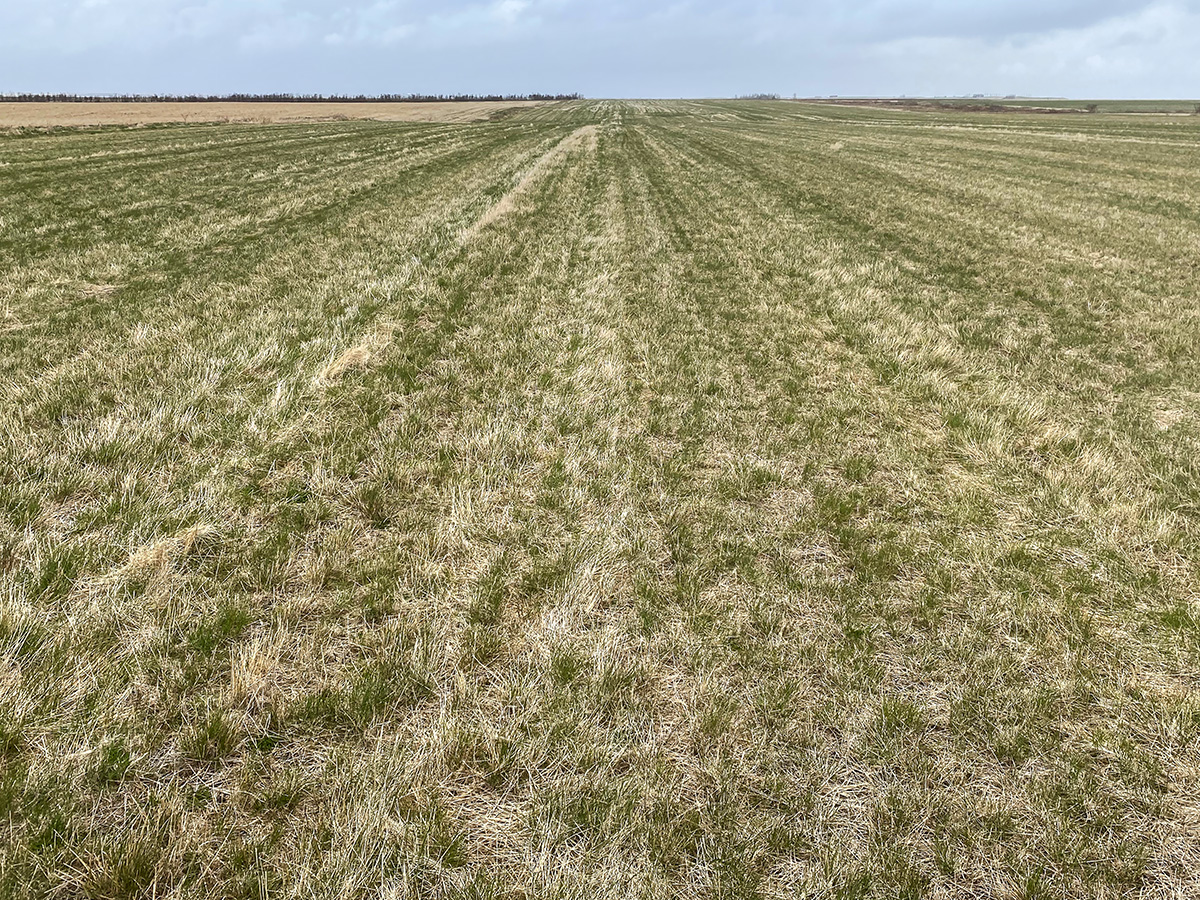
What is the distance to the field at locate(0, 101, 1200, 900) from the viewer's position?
2137 millimetres

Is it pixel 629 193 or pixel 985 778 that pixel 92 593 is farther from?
pixel 629 193

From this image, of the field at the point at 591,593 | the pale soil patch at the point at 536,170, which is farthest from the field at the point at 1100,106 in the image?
the field at the point at 591,593

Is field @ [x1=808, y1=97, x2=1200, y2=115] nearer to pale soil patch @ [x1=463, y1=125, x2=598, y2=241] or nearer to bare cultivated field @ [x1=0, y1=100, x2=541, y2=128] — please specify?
pale soil patch @ [x1=463, y1=125, x2=598, y2=241]

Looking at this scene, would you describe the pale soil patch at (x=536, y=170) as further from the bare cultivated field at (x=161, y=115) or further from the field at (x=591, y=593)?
the bare cultivated field at (x=161, y=115)

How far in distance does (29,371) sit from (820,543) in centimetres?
798

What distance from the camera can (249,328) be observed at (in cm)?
697

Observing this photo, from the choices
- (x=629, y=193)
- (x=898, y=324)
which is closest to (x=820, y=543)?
(x=898, y=324)

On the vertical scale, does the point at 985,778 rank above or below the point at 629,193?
below

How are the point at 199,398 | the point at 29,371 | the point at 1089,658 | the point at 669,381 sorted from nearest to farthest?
the point at 1089,658 → the point at 199,398 → the point at 29,371 → the point at 669,381

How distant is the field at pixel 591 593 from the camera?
7.01 feet

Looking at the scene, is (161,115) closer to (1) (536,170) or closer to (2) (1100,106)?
(1) (536,170)

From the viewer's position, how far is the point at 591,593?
3.35 metres

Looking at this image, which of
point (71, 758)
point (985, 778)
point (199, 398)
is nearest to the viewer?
point (71, 758)

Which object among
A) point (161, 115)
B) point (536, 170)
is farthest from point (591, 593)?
point (161, 115)
